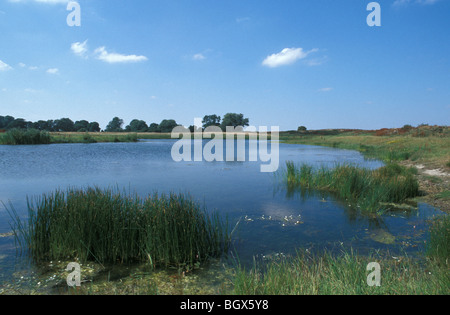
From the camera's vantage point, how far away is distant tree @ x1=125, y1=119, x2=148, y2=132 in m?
130

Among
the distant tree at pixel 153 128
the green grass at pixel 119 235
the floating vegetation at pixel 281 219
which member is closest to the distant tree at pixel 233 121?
the distant tree at pixel 153 128

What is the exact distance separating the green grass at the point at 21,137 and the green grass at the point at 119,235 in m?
47.0

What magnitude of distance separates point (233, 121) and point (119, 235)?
126505 mm

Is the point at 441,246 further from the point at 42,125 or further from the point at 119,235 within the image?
the point at 42,125

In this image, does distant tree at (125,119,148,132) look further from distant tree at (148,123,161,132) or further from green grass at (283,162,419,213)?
green grass at (283,162,419,213)

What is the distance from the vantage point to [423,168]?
1894 centimetres

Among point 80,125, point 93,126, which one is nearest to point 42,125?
point 80,125

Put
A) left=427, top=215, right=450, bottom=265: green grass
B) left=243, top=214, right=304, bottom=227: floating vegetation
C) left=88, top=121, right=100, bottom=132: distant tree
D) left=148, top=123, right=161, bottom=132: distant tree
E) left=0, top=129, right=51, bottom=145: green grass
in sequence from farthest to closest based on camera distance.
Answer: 1. left=148, top=123, right=161, bottom=132: distant tree
2. left=88, top=121, right=100, bottom=132: distant tree
3. left=0, top=129, right=51, bottom=145: green grass
4. left=243, top=214, right=304, bottom=227: floating vegetation
5. left=427, top=215, right=450, bottom=265: green grass

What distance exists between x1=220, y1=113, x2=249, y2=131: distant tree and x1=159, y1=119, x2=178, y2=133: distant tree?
22505mm

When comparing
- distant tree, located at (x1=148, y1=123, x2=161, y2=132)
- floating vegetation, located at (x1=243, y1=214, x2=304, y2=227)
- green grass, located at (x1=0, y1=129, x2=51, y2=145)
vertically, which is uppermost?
distant tree, located at (x1=148, y1=123, x2=161, y2=132)

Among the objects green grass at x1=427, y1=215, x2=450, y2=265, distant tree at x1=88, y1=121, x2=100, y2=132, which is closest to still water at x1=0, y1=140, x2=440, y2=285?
green grass at x1=427, y1=215, x2=450, y2=265

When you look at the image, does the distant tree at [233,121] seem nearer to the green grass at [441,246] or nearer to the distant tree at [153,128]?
the distant tree at [153,128]

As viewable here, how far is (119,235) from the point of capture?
21.2 feet

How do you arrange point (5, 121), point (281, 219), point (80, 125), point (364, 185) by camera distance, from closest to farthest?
point (281, 219)
point (364, 185)
point (5, 121)
point (80, 125)
